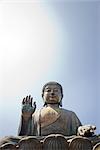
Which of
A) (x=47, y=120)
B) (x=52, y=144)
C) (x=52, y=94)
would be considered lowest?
(x=52, y=144)

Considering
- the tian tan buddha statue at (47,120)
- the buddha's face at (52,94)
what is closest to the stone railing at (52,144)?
the tian tan buddha statue at (47,120)

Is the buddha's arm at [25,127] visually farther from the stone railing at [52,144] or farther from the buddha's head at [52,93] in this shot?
the stone railing at [52,144]

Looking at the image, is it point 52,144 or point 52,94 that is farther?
point 52,94

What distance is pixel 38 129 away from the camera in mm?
2586

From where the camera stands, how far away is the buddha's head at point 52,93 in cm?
275

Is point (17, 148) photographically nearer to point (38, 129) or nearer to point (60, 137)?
point (60, 137)

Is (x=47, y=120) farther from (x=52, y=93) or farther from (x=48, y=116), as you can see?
(x=52, y=93)

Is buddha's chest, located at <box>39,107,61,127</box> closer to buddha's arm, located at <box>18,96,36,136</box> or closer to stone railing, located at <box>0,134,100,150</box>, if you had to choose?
buddha's arm, located at <box>18,96,36,136</box>

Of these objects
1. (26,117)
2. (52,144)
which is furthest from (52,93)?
(52,144)

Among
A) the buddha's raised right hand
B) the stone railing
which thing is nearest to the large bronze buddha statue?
the buddha's raised right hand

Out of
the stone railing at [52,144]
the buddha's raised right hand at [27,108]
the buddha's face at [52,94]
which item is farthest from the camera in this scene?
the buddha's face at [52,94]

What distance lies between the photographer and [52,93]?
2768 mm

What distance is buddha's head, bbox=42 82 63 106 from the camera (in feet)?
9.01

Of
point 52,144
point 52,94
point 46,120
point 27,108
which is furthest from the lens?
point 52,94
